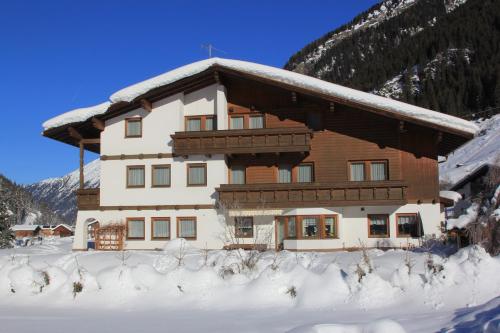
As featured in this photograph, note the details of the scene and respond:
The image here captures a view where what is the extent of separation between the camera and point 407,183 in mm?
23547

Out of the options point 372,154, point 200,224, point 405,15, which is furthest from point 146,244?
point 405,15

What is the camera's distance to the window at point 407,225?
23.9 m

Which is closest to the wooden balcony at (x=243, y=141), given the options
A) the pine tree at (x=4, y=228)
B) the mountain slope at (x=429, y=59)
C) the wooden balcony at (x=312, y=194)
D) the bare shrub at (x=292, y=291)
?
the wooden balcony at (x=312, y=194)

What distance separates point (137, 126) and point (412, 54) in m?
125

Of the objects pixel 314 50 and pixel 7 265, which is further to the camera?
pixel 314 50

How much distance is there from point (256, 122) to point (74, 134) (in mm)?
9642

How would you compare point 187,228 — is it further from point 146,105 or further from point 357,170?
point 357,170

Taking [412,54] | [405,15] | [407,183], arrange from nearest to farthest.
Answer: [407,183]
[412,54]
[405,15]

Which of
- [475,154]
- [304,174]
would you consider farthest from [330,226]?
[475,154]

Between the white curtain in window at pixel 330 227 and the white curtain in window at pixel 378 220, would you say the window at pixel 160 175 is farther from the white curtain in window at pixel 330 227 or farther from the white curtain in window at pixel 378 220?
the white curtain in window at pixel 378 220

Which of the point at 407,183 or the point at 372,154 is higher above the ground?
the point at 372,154

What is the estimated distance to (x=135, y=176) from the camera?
26109 millimetres

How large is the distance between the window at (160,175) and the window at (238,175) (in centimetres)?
332

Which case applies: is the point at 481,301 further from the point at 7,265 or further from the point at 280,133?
the point at 280,133
